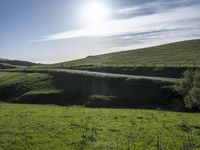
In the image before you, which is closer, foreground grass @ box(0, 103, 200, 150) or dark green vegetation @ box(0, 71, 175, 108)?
foreground grass @ box(0, 103, 200, 150)

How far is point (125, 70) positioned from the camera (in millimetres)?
100062

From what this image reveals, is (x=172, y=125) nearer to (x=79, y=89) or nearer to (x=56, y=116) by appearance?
(x=56, y=116)

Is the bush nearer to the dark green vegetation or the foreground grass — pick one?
the dark green vegetation

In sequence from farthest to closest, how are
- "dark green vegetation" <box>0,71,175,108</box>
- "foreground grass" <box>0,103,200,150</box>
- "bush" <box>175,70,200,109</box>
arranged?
1. "dark green vegetation" <box>0,71,175,108</box>
2. "bush" <box>175,70,200,109</box>
3. "foreground grass" <box>0,103,200,150</box>

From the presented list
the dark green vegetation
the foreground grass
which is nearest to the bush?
the dark green vegetation

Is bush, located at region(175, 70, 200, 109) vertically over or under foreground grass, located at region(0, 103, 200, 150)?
over

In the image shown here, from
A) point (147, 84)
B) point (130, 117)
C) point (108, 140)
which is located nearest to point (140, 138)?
point (108, 140)

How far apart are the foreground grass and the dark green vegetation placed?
23053 millimetres

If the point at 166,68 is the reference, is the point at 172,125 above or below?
below

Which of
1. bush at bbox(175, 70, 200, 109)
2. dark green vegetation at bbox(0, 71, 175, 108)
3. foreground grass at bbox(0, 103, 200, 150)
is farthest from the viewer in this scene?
dark green vegetation at bbox(0, 71, 175, 108)

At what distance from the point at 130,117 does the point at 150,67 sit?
57587 mm

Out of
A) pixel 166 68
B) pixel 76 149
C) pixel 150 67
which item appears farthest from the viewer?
pixel 150 67

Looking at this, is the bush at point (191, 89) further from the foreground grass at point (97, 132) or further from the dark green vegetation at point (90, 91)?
the foreground grass at point (97, 132)

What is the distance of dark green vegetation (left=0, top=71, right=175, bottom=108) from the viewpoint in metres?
63.1
